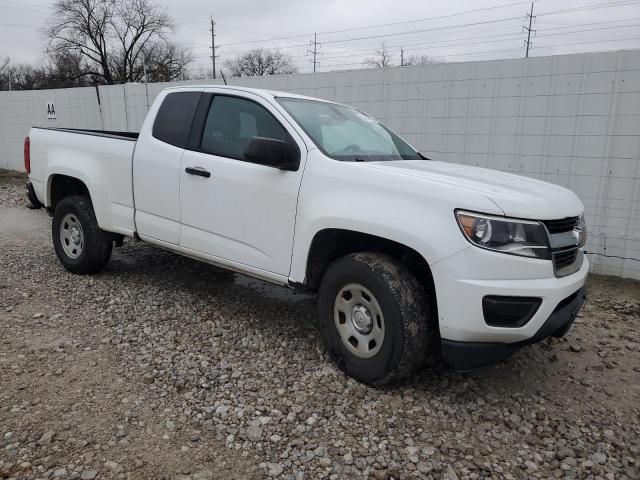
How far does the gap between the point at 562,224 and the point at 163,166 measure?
10.0 feet

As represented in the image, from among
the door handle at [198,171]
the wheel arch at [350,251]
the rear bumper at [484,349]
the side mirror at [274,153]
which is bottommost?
the rear bumper at [484,349]

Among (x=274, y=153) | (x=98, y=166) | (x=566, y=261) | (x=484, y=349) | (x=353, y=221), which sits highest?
(x=274, y=153)

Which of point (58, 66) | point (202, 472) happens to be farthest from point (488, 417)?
point (58, 66)

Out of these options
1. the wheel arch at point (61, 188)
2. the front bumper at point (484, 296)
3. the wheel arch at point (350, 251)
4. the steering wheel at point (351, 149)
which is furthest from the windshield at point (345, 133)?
the wheel arch at point (61, 188)

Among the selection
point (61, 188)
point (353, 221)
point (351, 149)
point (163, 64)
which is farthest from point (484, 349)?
point (163, 64)

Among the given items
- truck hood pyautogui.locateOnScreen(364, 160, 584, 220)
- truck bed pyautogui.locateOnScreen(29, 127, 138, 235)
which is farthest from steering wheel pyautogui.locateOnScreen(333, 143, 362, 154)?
truck bed pyautogui.locateOnScreen(29, 127, 138, 235)

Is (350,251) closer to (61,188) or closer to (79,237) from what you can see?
(79,237)

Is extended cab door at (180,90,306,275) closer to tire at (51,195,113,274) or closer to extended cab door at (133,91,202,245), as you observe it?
extended cab door at (133,91,202,245)

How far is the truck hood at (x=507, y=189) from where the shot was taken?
9.30 ft

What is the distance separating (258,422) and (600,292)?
13.7ft

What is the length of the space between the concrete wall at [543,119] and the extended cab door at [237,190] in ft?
11.8

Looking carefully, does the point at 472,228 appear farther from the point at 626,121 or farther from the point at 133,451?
the point at 626,121

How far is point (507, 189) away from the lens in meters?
3.04

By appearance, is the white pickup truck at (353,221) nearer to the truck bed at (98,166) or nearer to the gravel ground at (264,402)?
the truck bed at (98,166)
